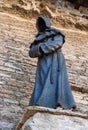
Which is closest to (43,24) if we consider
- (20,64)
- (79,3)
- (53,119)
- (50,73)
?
(50,73)

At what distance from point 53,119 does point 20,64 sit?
5.39 ft

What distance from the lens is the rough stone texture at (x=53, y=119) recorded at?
11.0ft

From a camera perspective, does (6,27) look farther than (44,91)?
Yes

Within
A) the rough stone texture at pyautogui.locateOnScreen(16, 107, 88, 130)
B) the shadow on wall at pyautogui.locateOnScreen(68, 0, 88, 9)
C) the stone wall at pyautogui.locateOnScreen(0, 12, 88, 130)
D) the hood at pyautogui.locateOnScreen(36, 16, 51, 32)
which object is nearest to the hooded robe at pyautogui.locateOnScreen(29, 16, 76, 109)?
the hood at pyautogui.locateOnScreen(36, 16, 51, 32)

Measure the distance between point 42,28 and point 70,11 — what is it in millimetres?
2505

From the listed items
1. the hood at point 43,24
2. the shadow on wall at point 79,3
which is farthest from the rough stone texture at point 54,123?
the shadow on wall at point 79,3

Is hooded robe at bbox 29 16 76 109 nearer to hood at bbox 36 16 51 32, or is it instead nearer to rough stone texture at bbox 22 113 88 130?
hood at bbox 36 16 51 32

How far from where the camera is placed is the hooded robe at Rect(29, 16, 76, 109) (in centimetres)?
367

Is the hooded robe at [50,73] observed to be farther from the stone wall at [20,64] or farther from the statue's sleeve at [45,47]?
the stone wall at [20,64]

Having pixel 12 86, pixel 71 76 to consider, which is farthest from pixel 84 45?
pixel 12 86

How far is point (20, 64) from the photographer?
4.95 meters

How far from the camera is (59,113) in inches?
135

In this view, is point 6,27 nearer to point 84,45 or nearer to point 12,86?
point 84,45

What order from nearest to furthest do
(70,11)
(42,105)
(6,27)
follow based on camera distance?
(42,105) < (6,27) < (70,11)
